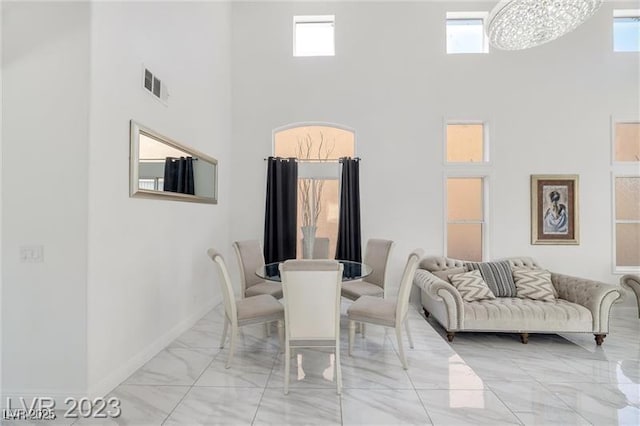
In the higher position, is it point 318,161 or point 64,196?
point 318,161

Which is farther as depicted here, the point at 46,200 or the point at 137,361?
the point at 137,361

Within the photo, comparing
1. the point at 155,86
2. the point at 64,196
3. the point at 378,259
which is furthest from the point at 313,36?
the point at 64,196

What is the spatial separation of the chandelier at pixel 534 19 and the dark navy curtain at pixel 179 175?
125 inches

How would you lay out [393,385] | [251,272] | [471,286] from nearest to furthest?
1. [393,385]
2. [471,286]
3. [251,272]

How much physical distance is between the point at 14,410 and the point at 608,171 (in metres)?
7.12

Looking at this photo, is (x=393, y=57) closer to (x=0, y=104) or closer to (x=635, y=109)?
(x=635, y=109)

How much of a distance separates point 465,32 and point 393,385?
516 cm

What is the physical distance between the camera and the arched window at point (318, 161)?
508 cm

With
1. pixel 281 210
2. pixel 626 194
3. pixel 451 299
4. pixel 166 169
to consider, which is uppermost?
pixel 166 169

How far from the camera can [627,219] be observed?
4855mm

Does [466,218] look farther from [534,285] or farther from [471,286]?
[471,286]

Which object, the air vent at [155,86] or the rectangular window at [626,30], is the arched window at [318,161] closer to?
the air vent at [155,86]

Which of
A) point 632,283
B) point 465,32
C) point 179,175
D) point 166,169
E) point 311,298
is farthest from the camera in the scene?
point 465,32

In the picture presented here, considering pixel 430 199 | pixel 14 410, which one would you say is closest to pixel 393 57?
pixel 430 199
